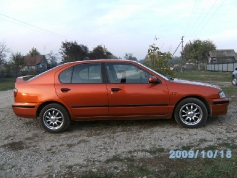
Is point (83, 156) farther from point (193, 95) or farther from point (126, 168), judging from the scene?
point (193, 95)

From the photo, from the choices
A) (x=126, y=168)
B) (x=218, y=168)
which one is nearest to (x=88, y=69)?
(x=126, y=168)

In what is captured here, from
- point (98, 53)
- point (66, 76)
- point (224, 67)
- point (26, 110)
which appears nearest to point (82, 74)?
point (66, 76)

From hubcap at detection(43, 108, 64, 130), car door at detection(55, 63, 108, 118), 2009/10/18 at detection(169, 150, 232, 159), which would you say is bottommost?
2009/10/18 at detection(169, 150, 232, 159)

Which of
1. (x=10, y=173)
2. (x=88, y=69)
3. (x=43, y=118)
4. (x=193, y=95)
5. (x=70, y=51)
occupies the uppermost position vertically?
(x=70, y=51)

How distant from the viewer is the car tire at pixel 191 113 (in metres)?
6.08

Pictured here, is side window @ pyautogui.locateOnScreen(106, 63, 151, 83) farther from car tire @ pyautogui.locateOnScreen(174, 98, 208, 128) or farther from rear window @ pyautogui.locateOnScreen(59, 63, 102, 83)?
car tire @ pyautogui.locateOnScreen(174, 98, 208, 128)

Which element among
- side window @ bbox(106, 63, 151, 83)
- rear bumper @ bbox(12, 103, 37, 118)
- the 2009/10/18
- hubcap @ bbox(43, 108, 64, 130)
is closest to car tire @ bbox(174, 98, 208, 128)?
side window @ bbox(106, 63, 151, 83)

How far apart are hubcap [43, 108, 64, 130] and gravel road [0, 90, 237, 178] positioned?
8.2 inches

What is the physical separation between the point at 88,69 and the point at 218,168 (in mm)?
3362

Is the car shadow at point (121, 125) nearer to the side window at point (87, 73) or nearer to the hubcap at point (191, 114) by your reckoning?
the hubcap at point (191, 114)

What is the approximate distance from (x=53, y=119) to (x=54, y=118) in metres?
0.03

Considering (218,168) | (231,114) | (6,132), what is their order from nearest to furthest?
(218,168) < (6,132) < (231,114)

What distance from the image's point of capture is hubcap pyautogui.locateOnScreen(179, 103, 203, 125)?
6105 millimetres

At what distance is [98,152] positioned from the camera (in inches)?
194
